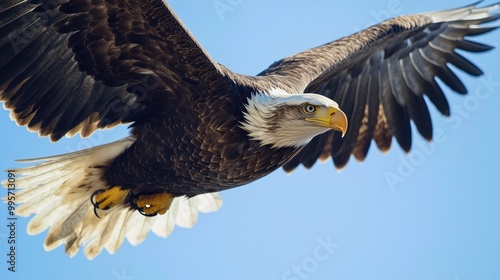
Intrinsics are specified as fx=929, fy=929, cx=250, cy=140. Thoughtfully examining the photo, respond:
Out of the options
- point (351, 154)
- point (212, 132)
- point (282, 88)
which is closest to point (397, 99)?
point (351, 154)

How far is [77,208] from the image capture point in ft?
23.9

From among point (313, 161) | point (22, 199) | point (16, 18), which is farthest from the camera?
point (313, 161)

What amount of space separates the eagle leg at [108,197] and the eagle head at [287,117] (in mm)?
1269

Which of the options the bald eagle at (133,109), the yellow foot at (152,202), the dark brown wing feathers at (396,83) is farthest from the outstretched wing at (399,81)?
the yellow foot at (152,202)

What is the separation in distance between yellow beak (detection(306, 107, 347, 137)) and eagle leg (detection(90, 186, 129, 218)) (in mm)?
1642

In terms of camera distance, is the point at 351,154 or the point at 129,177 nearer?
the point at 129,177

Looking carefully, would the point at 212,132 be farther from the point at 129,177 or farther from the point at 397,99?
the point at 397,99

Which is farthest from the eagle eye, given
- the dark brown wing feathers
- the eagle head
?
the dark brown wing feathers

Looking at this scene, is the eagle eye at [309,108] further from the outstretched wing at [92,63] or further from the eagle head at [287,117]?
the outstretched wing at [92,63]

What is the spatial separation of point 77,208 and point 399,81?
10.0 ft

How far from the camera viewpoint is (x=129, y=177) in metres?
6.61

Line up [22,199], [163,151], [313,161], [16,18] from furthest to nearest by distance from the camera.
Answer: [313,161] → [22,199] → [163,151] → [16,18]

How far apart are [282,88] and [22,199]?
2.29m

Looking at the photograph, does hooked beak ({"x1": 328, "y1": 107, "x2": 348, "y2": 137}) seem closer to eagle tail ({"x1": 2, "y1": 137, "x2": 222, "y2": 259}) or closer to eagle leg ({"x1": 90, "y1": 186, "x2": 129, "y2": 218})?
eagle tail ({"x1": 2, "y1": 137, "x2": 222, "y2": 259})
